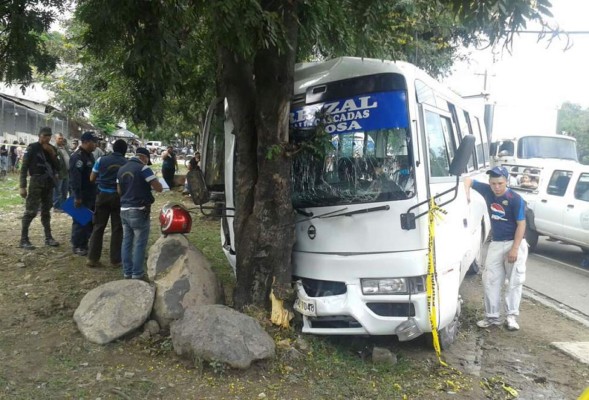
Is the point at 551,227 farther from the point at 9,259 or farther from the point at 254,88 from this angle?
the point at 9,259

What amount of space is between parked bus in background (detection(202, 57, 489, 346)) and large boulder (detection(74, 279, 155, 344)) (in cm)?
143

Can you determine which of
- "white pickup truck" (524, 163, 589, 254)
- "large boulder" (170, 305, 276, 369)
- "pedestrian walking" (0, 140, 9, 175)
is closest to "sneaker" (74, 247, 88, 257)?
"large boulder" (170, 305, 276, 369)

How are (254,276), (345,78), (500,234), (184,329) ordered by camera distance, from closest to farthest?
(184,329) < (345,78) < (254,276) < (500,234)

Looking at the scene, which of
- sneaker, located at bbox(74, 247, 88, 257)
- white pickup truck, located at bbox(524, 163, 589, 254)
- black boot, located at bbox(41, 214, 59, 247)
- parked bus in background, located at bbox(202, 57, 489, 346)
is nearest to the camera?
A: parked bus in background, located at bbox(202, 57, 489, 346)

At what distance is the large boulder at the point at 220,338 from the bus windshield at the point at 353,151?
3.97ft

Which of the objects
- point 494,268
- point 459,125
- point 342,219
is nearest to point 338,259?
point 342,219

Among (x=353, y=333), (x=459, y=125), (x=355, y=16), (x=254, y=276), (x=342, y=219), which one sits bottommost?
(x=353, y=333)

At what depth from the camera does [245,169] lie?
480 centimetres

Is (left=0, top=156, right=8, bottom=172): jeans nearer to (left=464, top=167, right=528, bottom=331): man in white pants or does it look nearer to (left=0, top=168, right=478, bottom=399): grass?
(left=0, top=168, right=478, bottom=399): grass

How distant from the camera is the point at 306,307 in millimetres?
4375

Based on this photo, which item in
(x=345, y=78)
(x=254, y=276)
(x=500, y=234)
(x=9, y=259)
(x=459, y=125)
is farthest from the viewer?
(x=9, y=259)

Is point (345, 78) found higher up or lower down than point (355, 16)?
lower down

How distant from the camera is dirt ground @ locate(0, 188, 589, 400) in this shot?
3.68 metres

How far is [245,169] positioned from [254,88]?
0.81m
